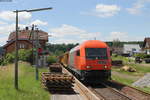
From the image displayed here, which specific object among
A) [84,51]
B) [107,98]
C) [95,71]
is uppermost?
[84,51]

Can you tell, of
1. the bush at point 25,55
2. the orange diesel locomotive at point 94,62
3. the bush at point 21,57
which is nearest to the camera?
the orange diesel locomotive at point 94,62

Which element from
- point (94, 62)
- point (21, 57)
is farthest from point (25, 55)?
point (94, 62)

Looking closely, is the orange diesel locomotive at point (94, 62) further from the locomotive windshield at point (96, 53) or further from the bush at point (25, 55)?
the bush at point (25, 55)

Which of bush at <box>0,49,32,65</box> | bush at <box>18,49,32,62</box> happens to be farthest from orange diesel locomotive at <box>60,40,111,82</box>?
bush at <box>18,49,32,62</box>

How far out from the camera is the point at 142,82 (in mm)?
23500

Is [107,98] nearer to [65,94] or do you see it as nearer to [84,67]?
[65,94]

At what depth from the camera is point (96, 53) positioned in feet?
72.0

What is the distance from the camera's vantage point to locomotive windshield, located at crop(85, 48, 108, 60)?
21.7 meters

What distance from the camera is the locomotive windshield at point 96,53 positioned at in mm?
21716

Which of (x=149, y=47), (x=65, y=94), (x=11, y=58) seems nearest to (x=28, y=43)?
(x=11, y=58)

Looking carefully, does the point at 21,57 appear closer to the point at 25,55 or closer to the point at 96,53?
the point at 25,55

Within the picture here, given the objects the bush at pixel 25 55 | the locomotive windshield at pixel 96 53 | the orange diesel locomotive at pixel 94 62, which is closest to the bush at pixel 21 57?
the bush at pixel 25 55

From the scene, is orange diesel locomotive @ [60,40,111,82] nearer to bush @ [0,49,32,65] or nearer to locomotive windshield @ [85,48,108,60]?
locomotive windshield @ [85,48,108,60]

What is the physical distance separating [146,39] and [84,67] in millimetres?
81509
